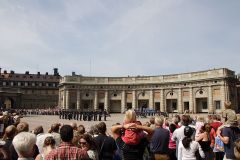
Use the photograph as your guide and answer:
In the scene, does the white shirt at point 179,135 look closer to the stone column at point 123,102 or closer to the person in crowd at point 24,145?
the person in crowd at point 24,145

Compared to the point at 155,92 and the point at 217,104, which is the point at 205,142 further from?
the point at 155,92

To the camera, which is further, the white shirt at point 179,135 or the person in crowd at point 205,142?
the white shirt at point 179,135

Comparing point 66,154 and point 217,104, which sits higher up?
point 217,104

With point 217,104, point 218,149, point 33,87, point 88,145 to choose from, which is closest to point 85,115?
point 217,104

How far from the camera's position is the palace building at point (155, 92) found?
50.4 m

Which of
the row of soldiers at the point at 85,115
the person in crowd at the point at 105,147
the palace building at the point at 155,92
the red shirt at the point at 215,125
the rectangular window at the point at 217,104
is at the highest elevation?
the palace building at the point at 155,92

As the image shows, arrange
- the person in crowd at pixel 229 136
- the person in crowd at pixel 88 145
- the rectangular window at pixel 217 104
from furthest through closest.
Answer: the rectangular window at pixel 217 104, the person in crowd at pixel 229 136, the person in crowd at pixel 88 145

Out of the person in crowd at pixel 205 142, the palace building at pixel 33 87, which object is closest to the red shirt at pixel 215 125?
the person in crowd at pixel 205 142

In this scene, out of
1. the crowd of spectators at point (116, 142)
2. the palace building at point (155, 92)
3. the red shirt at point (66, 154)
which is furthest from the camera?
the palace building at point (155, 92)

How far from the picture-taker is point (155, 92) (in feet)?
198

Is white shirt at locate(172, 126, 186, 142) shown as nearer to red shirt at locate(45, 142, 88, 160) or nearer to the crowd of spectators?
the crowd of spectators

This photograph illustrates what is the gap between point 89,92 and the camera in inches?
2499

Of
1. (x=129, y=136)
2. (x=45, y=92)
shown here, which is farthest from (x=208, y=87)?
(x=45, y=92)

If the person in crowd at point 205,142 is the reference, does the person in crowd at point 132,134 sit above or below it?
above
